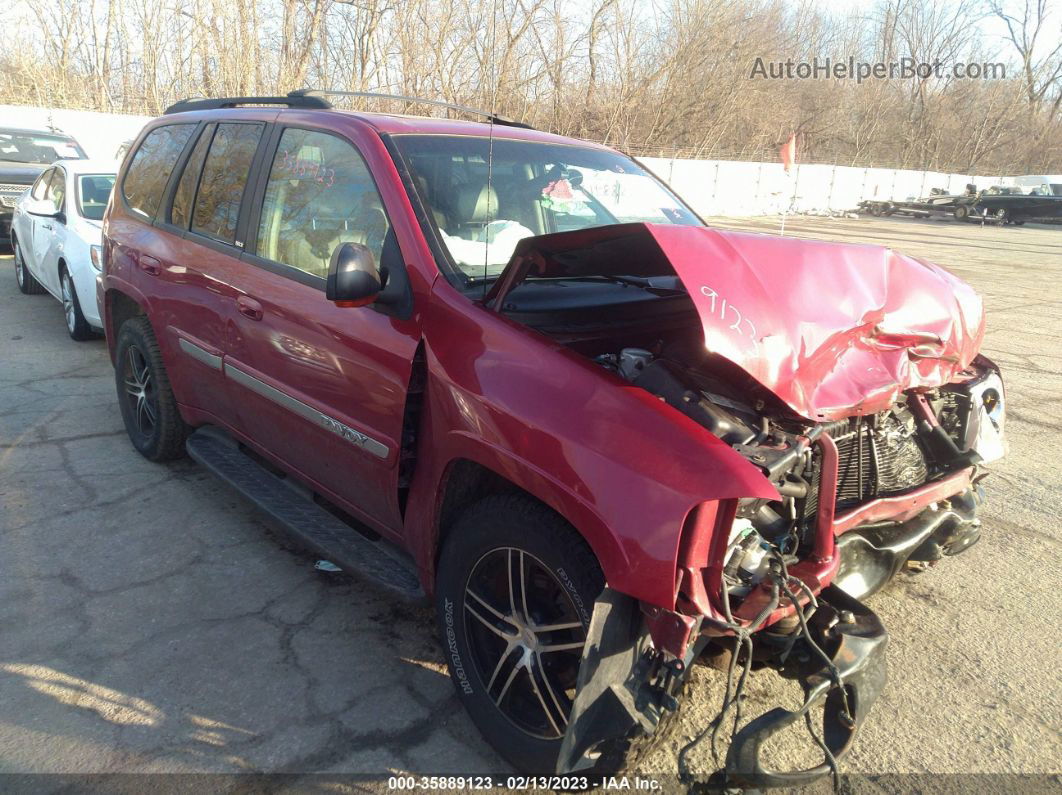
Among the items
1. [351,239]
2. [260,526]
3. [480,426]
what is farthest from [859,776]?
[260,526]

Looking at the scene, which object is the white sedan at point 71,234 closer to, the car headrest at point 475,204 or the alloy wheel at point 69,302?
the alloy wheel at point 69,302

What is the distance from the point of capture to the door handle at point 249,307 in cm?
341

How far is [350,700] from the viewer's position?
2.84 m

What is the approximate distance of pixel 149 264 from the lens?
14.2 ft

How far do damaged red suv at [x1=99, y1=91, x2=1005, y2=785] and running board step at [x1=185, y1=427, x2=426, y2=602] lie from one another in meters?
0.02

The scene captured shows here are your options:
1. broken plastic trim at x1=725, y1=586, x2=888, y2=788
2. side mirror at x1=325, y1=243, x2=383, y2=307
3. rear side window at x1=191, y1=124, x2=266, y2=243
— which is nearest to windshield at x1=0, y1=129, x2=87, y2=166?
rear side window at x1=191, y1=124, x2=266, y2=243

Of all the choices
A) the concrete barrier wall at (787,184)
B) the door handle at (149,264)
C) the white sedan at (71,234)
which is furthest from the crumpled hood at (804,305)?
the concrete barrier wall at (787,184)

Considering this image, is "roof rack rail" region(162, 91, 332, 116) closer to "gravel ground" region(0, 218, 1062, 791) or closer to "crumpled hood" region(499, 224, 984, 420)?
"crumpled hood" region(499, 224, 984, 420)

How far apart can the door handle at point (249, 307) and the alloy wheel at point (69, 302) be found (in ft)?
15.5

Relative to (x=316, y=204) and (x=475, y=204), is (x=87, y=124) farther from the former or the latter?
(x=475, y=204)

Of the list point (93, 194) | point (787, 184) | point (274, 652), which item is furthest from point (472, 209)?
point (787, 184)

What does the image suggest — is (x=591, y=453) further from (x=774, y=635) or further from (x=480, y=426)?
(x=774, y=635)

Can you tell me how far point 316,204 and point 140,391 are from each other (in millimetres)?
2161

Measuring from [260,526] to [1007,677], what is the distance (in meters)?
3.41
